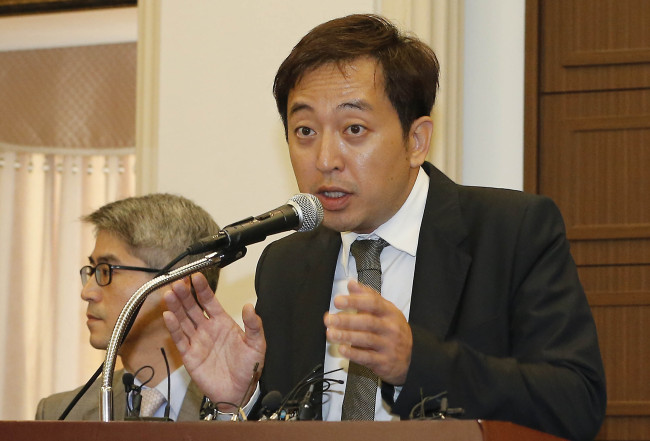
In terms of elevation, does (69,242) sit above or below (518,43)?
below

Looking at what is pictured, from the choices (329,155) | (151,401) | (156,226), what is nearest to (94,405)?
(151,401)

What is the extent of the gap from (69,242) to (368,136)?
499 cm

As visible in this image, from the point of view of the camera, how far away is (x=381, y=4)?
3.67 metres

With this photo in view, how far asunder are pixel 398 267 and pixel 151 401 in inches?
38.7

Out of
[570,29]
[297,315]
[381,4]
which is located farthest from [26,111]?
[297,315]

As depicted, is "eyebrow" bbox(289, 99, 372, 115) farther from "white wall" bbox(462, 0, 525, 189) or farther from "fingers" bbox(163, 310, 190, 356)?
"white wall" bbox(462, 0, 525, 189)

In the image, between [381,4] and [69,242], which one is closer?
[381,4]

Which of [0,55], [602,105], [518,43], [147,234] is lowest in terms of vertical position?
[147,234]

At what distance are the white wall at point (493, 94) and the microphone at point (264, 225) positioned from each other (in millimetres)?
1956

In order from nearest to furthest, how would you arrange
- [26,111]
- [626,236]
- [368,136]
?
[368,136] → [626,236] → [26,111]

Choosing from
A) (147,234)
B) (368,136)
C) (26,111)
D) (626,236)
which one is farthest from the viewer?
(26,111)

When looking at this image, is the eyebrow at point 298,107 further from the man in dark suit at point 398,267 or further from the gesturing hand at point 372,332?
the gesturing hand at point 372,332

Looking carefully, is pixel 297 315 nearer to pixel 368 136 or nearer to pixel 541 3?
pixel 368 136

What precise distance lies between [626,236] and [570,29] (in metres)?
0.80
